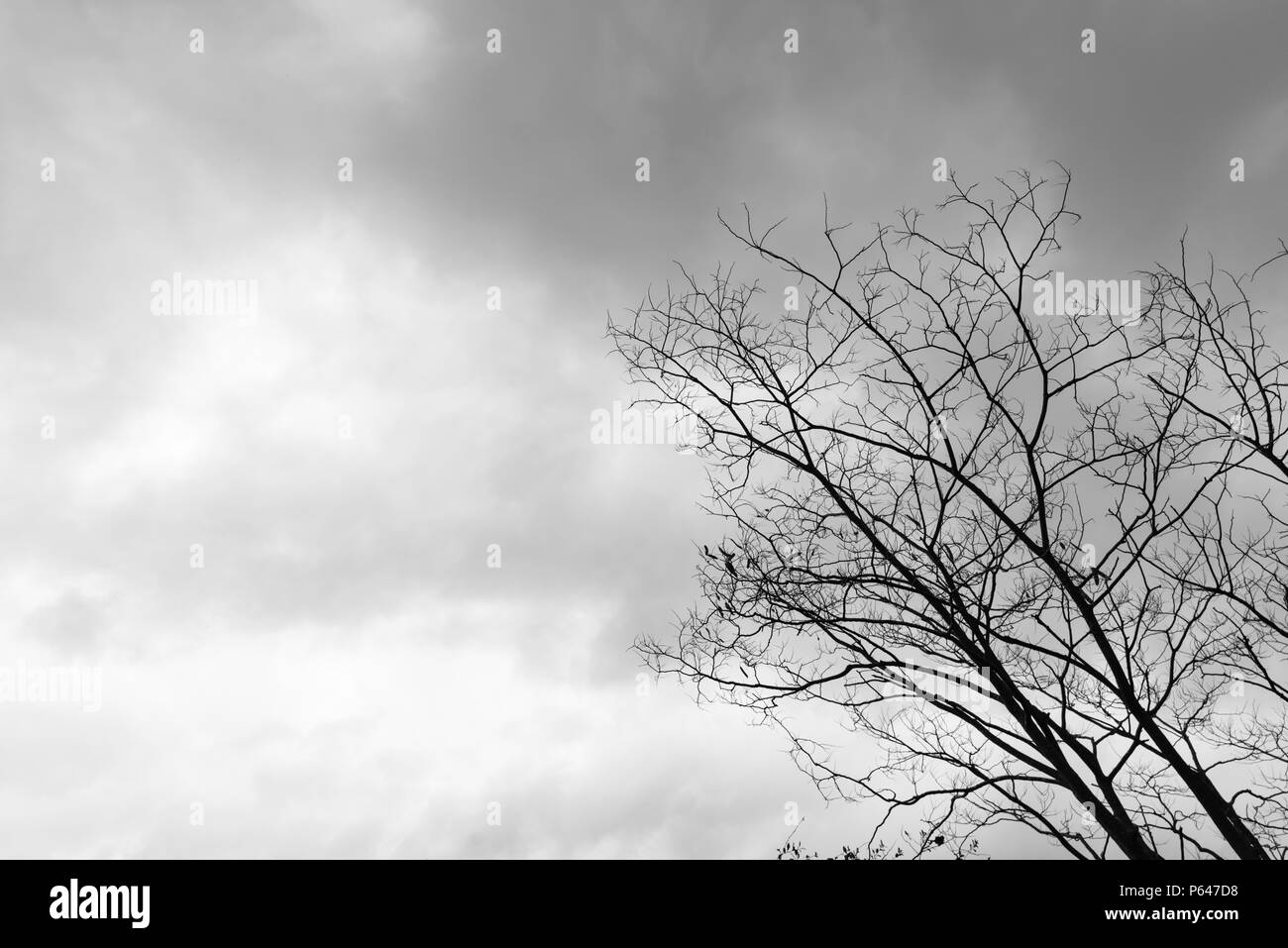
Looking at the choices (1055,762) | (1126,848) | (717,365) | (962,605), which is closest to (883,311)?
(717,365)

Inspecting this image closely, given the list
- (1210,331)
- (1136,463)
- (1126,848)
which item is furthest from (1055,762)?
(1210,331)

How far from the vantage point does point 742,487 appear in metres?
6.68

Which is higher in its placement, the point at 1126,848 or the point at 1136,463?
the point at 1136,463

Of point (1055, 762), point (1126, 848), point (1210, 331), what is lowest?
point (1126, 848)

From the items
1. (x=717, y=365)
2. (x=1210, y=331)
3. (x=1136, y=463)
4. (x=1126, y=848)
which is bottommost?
(x=1126, y=848)

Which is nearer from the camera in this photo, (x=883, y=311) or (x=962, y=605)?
(x=962, y=605)

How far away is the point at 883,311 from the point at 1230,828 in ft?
13.2
